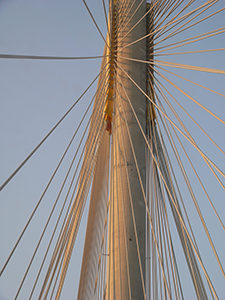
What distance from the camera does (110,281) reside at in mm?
3217

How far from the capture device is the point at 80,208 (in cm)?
420

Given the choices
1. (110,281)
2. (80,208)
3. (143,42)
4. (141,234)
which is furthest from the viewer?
(143,42)

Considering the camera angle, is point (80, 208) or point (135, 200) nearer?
point (135, 200)

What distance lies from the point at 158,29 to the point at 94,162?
6.24 ft

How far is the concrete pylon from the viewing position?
3.20 m

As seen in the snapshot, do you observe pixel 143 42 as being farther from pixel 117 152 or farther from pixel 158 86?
pixel 117 152

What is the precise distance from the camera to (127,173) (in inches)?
143

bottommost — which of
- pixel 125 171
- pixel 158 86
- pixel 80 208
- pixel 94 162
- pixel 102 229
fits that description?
pixel 102 229

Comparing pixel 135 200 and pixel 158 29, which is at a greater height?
pixel 158 29

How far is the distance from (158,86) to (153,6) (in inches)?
44.9

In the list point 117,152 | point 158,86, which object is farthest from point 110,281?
point 158,86

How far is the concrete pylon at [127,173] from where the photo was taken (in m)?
3.20

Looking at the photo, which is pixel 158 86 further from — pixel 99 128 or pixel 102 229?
pixel 102 229

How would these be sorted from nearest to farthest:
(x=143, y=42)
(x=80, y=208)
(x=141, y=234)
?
1. (x=141, y=234)
2. (x=80, y=208)
3. (x=143, y=42)
